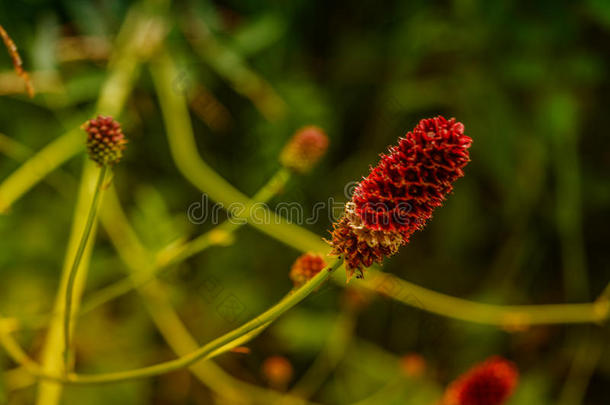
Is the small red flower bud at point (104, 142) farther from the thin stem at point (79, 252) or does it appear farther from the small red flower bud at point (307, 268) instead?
the small red flower bud at point (307, 268)

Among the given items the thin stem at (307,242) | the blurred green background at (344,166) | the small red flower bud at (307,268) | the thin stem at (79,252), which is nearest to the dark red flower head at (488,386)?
the thin stem at (307,242)

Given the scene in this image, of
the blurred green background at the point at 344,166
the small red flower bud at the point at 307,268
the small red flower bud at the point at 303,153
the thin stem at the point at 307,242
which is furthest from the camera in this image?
the blurred green background at the point at 344,166

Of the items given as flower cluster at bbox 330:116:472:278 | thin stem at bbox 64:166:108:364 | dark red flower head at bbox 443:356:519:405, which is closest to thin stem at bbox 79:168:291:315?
thin stem at bbox 64:166:108:364

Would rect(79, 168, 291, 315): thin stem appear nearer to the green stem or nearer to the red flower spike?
the green stem

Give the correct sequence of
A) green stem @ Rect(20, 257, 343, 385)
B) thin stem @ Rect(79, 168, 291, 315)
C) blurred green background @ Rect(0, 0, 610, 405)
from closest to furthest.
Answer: green stem @ Rect(20, 257, 343, 385) < thin stem @ Rect(79, 168, 291, 315) < blurred green background @ Rect(0, 0, 610, 405)

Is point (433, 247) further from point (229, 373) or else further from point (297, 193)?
point (229, 373)

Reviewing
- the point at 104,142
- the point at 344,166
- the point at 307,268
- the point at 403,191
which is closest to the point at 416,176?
the point at 403,191
